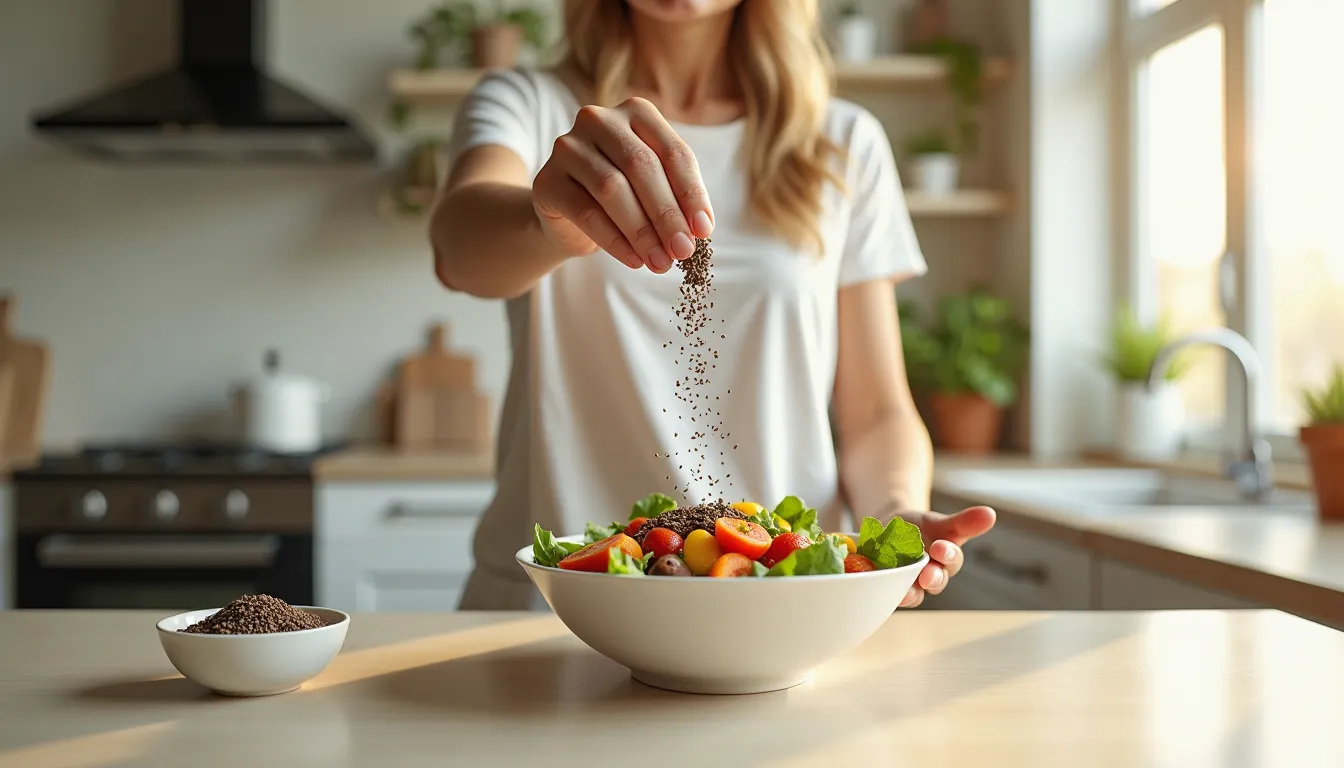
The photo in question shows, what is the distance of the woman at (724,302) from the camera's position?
130cm

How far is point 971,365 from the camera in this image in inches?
119

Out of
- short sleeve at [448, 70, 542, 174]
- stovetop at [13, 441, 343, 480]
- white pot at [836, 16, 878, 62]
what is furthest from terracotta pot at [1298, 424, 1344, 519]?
stovetop at [13, 441, 343, 480]

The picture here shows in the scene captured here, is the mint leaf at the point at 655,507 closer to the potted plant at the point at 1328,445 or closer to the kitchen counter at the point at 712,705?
the kitchen counter at the point at 712,705

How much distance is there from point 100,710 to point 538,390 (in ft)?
2.14

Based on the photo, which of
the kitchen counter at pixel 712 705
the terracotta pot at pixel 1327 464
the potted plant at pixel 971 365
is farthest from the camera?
the potted plant at pixel 971 365

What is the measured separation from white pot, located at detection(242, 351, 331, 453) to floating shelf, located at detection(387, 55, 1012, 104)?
797mm

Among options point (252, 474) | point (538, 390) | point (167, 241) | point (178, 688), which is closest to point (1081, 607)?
point (538, 390)

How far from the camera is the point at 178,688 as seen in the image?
79 cm

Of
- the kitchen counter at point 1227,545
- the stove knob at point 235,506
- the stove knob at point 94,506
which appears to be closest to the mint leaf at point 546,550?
the kitchen counter at point 1227,545

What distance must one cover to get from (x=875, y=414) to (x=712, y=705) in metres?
0.67

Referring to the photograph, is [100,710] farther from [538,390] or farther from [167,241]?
[167,241]

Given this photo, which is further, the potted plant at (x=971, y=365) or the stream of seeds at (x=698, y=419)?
the potted plant at (x=971, y=365)

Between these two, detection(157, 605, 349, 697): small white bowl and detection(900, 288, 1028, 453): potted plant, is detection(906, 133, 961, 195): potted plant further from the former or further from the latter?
detection(157, 605, 349, 697): small white bowl

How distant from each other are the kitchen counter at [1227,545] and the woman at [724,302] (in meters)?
0.37
